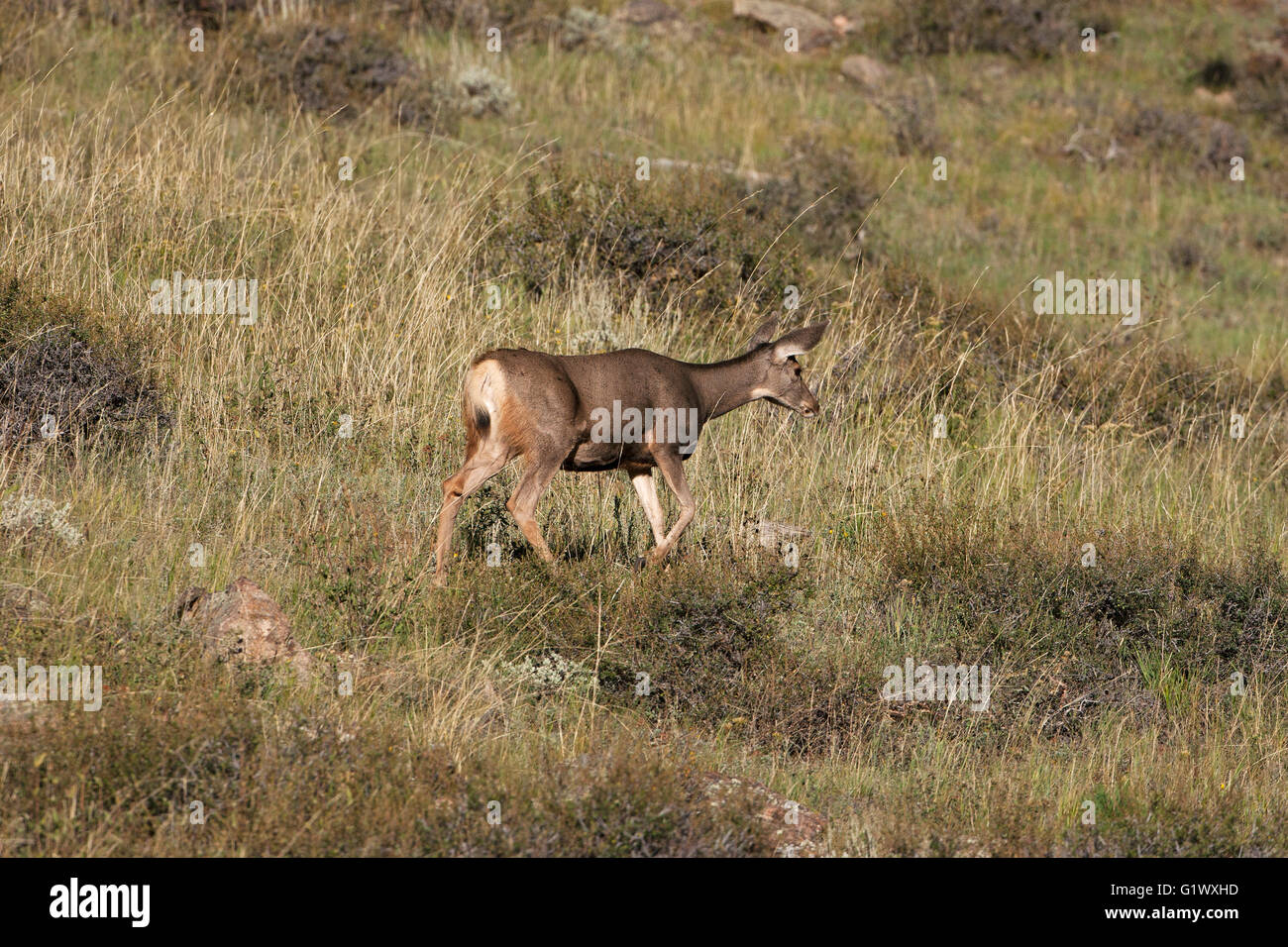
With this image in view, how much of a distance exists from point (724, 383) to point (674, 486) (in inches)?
31.5

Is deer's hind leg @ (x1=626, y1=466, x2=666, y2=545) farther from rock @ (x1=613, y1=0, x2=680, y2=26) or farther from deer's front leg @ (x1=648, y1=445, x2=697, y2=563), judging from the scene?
rock @ (x1=613, y1=0, x2=680, y2=26)

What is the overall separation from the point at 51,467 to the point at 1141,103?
19.2 metres

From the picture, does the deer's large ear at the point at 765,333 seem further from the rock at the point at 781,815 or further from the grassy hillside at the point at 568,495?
the rock at the point at 781,815

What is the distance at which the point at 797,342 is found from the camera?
25.5 ft

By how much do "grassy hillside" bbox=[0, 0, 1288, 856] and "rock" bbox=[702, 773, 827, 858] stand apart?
0.08 metres

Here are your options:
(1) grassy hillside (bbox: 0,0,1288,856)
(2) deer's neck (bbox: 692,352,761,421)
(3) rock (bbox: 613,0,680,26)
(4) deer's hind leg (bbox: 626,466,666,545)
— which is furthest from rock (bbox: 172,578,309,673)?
(3) rock (bbox: 613,0,680,26)

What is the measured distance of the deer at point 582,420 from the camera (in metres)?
6.94

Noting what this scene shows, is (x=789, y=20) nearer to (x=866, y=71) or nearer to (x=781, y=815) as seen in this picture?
(x=866, y=71)

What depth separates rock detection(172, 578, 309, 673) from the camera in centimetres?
602

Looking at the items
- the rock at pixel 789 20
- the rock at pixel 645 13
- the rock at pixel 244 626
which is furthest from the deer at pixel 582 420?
the rock at pixel 789 20

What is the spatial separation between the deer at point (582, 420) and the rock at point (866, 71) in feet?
47.9

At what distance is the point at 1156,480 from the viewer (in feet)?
35.0

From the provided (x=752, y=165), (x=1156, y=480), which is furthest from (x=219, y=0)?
(x=1156, y=480)

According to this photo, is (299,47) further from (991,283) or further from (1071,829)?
(1071,829)
